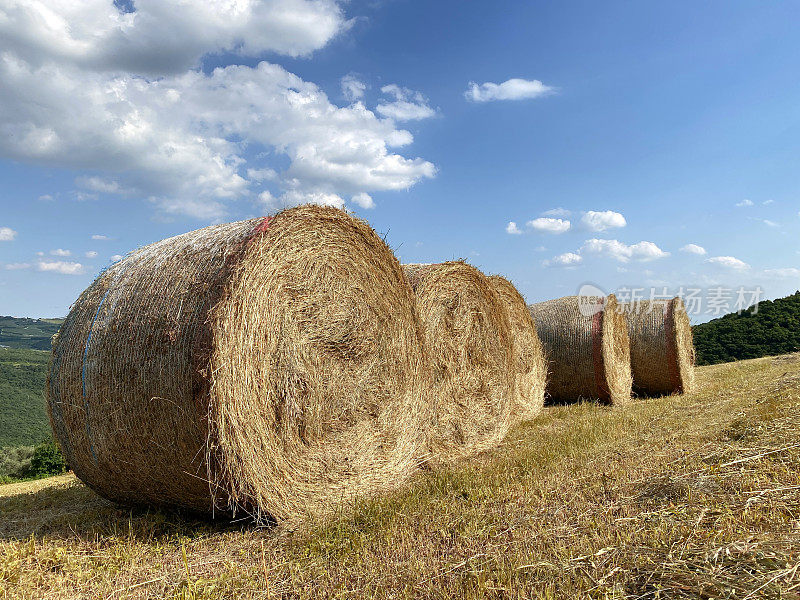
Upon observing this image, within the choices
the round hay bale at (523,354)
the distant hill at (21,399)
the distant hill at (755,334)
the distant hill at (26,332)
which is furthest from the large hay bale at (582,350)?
the distant hill at (26,332)

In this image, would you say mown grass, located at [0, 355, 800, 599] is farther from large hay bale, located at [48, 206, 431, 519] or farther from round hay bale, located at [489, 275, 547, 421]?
round hay bale, located at [489, 275, 547, 421]

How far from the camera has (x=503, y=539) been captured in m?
3.50

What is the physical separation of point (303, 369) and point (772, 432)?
434 centimetres

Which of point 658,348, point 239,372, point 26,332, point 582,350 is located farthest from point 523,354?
point 26,332

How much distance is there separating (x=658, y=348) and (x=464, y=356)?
639cm

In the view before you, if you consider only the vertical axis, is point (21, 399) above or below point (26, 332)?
below

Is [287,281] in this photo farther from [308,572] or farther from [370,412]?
[308,572]

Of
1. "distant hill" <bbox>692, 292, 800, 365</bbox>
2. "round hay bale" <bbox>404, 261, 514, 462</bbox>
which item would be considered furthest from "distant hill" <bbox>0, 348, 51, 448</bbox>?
"distant hill" <bbox>692, 292, 800, 365</bbox>

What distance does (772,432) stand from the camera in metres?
5.15

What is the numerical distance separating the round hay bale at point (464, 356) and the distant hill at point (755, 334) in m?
15.5

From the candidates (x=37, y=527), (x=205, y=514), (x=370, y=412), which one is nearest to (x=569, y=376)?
(x=370, y=412)

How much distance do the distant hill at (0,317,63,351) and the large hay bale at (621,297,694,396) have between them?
263 ft

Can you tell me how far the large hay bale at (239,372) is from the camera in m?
4.03

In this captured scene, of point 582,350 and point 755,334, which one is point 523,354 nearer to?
point 582,350
